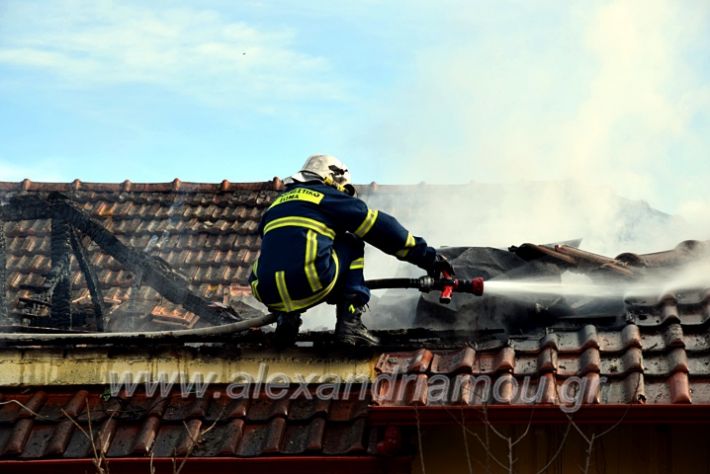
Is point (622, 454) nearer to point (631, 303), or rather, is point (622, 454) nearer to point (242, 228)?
point (631, 303)

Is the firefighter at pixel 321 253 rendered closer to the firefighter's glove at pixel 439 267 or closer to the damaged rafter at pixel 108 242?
the firefighter's glove at pixel 439 267

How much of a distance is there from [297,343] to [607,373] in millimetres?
2134

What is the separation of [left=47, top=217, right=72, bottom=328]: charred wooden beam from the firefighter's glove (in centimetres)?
324

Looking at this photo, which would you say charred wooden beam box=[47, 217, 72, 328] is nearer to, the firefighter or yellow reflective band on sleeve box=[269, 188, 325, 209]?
the firefighter

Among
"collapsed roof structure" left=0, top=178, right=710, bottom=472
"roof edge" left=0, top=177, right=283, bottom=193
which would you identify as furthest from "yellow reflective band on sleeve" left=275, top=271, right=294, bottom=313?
"roof edge" left=0, top=177, right=283, bottom=193

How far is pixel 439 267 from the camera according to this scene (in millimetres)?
7445

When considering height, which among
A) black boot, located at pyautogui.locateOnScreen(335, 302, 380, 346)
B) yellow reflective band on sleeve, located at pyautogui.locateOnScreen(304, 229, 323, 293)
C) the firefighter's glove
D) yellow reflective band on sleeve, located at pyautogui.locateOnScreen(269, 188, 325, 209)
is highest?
yellow reflective band on sleeve, located at pyautogui.locateOnScreen(269, 188, 325, 209)

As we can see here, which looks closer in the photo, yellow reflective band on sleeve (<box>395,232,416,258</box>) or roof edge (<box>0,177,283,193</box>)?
yellow reflective band on sleeve (<box>395,232,416,258</box>)

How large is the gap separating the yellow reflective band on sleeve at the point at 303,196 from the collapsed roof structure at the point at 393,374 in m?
0.89

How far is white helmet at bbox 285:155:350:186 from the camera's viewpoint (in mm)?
7500

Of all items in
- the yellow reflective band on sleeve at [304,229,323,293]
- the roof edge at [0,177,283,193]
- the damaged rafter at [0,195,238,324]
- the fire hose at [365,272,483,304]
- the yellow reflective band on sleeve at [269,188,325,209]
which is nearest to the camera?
the yellow reflective band on sleeve at [304,229,323,293]

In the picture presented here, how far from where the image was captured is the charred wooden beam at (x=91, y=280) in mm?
9148

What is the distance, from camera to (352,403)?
6941 millimetres

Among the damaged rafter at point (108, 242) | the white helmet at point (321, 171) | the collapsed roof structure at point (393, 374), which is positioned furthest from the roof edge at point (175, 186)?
the white helmet at point (321, 171)
